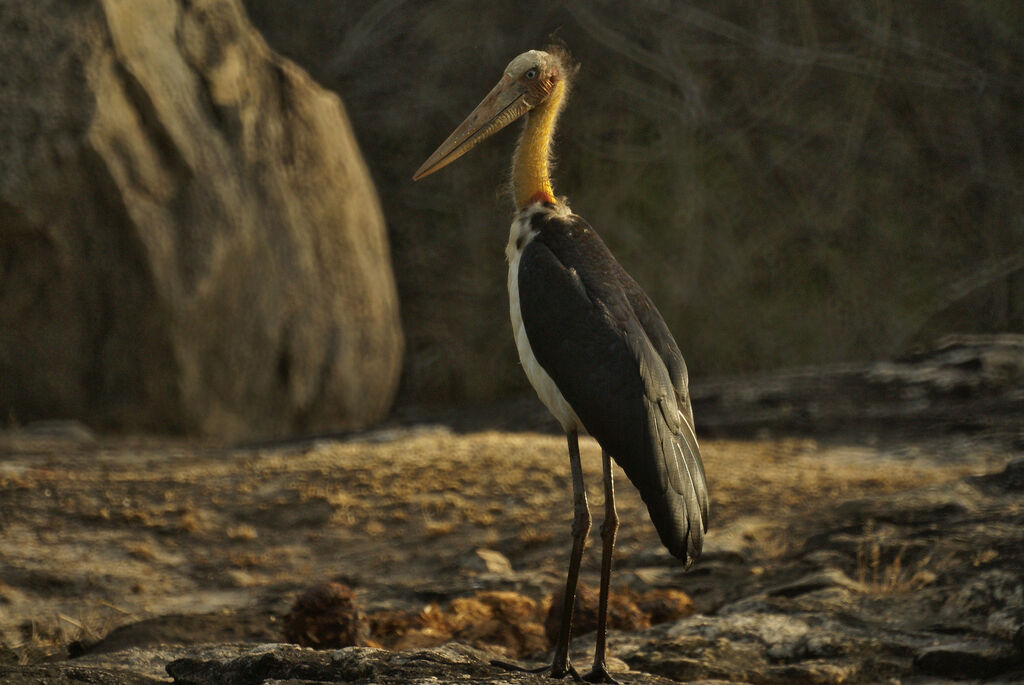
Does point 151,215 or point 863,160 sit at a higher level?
point 863,160

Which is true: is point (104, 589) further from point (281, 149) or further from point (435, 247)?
point (435, 247)

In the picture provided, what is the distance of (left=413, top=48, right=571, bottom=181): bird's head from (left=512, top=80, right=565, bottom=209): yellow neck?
0.13ft

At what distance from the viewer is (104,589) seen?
5016mm

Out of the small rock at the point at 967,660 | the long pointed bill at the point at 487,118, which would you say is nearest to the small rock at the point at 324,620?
the long pointed bill at the point at 487,118

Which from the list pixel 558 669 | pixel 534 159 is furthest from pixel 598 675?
pixel 534 159

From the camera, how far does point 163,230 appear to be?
7523mm

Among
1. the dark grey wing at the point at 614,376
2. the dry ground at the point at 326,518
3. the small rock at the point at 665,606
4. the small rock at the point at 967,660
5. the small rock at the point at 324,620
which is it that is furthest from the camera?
the dry ground at the point at 326,518

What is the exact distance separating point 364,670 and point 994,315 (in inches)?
341

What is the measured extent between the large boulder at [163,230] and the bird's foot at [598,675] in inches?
A: 196

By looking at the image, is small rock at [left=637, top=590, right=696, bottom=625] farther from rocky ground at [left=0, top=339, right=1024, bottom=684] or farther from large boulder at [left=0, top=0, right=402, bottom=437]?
large boulder at [left=0, top=0, right=402, bottom=437]

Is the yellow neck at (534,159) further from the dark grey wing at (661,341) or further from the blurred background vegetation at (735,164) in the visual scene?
the blurred background vegetation at (735,164)

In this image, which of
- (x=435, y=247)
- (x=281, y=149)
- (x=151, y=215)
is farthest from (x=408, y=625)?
(x=435, y=247)

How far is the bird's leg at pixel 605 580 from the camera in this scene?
3092 millimetres

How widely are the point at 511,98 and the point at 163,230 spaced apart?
14.3 feet
